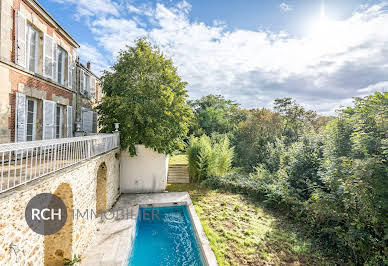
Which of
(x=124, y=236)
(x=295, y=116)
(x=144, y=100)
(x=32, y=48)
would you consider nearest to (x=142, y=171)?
(x=144, y=100)

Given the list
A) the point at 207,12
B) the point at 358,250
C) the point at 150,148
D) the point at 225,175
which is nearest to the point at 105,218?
the point at 150,148

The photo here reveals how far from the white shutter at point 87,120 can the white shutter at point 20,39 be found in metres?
5.16

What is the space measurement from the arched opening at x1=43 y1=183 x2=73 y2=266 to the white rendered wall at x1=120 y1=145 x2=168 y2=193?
224 inches

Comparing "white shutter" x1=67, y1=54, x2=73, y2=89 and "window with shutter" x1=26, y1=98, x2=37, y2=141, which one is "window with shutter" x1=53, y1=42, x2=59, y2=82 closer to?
"white shutter" x1=67, y1=54, x2=73, y2=89

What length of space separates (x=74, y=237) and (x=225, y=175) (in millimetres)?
8936

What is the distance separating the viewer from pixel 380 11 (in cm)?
449

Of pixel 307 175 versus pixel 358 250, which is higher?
pixel 307 175

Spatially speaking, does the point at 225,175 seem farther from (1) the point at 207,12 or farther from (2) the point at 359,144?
(1) the point at 207,12

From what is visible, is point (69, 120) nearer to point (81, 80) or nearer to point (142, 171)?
point (81, 80)

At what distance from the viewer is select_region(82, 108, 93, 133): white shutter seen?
37.8 ft

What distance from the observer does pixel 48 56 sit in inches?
308

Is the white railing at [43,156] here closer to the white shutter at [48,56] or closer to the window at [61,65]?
the white shutter at [48,56]

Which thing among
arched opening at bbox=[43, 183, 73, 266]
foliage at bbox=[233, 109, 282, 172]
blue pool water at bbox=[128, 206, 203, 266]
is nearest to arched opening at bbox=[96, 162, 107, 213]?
blue pool water at bbox=[128, 206, 203, 266]

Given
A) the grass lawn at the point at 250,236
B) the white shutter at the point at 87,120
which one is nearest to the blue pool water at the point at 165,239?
the grass lawn at the point at 250,236
